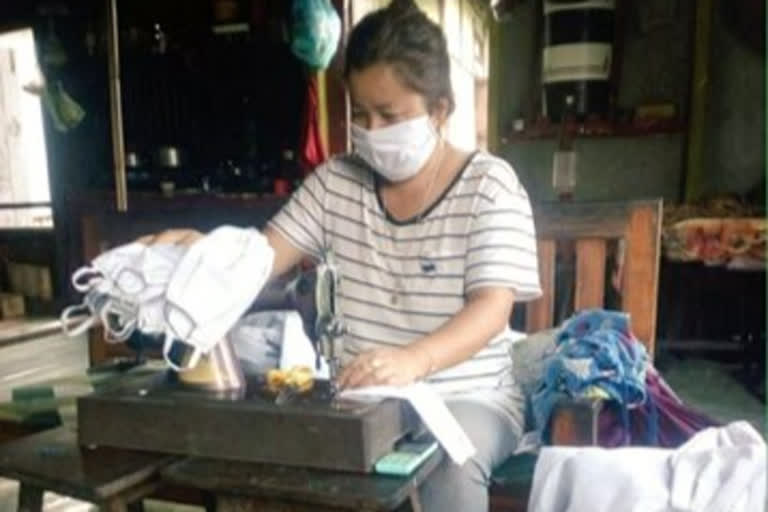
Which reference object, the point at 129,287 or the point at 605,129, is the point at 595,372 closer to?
the point at 129,287

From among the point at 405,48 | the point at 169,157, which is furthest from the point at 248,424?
the point at 169,157

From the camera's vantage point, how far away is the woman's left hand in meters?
1.11

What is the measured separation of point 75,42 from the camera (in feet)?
18.4

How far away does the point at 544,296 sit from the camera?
78.5 inches

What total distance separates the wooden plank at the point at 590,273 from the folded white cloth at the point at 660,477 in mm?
758

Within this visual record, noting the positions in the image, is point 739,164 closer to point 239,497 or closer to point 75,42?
point 239,497

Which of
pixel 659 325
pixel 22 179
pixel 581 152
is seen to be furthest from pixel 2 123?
pixel 659 325

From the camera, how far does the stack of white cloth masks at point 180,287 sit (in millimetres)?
1051

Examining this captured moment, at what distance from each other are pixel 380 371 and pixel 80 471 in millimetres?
494

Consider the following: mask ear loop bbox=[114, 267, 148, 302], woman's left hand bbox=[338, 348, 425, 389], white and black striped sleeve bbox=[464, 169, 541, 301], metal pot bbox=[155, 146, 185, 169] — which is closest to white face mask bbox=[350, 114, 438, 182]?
white and black striped sleeve bbox=[464, 169, 541, 301]

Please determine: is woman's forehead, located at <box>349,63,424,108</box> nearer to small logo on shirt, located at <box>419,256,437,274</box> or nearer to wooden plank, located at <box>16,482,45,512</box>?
small logo on shirt, located at <box>419,256,437,274</box>

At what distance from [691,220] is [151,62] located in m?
3.87

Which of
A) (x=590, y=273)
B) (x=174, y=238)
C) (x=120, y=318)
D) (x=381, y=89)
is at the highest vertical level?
(x=381, y=89)

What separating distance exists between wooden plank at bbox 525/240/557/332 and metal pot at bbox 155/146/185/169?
3.54m
